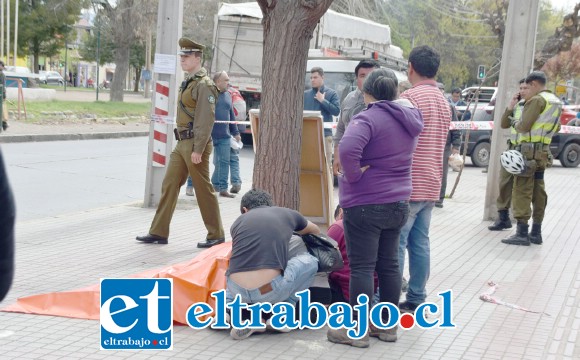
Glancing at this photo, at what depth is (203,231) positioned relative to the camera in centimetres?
984

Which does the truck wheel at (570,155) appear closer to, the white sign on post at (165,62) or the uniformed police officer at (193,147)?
the white sign on post at (165,62)

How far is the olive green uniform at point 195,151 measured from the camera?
27.2 ft

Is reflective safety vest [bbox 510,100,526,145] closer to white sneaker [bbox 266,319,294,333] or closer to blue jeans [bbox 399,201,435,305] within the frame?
blue jeans [bbox 399,201,435,305]

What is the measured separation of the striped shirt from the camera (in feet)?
20.5

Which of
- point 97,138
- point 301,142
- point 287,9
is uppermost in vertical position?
point 287,9

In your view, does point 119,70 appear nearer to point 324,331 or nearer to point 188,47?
point 188,47

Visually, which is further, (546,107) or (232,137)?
(232,137)

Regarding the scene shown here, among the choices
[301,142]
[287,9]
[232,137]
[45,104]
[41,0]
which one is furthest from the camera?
[41,0]

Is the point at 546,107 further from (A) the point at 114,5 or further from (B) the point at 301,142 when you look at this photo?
(A) the point at 114,5

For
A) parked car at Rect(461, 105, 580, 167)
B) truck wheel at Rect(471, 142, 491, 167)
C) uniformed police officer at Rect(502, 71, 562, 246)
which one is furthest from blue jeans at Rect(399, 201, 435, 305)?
truck wheel at Rect(471, 142, 491, 167)

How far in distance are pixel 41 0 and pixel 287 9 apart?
37441mm

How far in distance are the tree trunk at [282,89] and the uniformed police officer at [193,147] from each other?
1347mm

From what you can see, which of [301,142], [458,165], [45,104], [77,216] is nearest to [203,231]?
[77,216]

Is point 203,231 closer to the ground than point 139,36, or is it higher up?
closer to the ground
